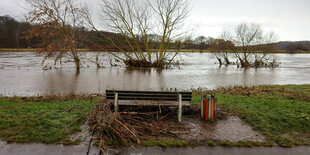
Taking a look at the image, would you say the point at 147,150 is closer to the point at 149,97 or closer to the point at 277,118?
the point at 149,97

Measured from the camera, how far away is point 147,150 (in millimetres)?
4148

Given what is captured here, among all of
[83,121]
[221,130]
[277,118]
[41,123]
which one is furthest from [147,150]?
[277,118]

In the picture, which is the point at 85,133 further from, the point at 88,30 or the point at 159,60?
the point at 159,60

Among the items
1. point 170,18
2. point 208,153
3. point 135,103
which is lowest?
point 208,153

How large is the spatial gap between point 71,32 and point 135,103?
1829cm

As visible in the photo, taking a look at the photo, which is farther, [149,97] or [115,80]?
[115,80]

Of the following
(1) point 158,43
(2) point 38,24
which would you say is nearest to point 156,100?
(2) point 38,24

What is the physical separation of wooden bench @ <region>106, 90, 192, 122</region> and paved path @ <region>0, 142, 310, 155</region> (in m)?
1.53

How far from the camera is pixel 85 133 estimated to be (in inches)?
189

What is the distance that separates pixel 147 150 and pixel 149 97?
186 cm

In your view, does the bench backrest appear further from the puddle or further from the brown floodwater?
the brown floodwater

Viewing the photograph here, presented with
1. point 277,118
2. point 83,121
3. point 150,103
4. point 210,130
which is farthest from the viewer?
point 277,118

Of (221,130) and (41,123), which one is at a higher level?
(41,123)

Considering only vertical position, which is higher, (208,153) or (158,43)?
(158,43)
